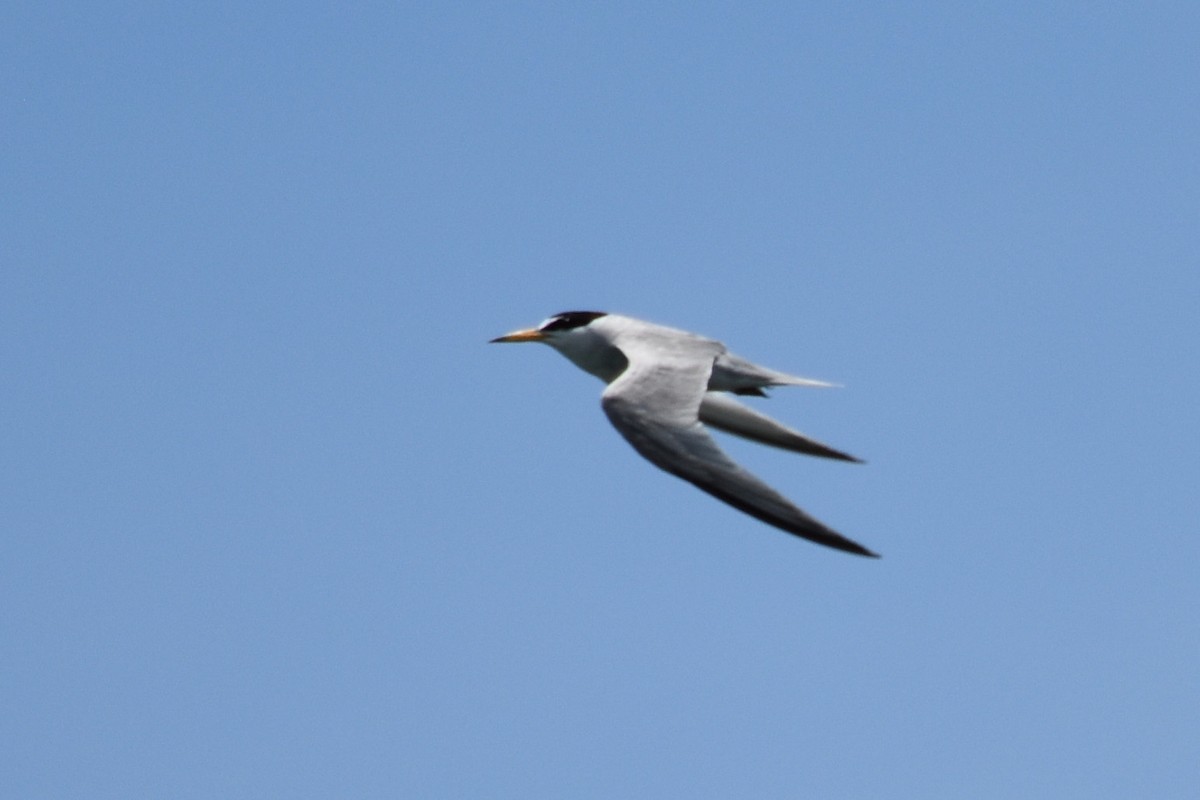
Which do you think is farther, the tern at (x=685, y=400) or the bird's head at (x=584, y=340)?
the bird's head at (x=584, y=340)

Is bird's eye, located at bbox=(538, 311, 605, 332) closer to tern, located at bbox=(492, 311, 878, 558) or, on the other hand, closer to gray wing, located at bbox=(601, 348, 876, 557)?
tern, located at bbox=(492, 311, 878, 558)

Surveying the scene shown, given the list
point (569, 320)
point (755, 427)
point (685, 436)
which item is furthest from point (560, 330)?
point (685, 436)

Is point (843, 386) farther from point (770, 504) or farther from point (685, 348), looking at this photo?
point (770, 504)

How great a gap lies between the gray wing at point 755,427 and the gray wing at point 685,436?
1.33 metres

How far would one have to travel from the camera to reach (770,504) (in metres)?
12.0

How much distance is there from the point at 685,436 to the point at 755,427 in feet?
12.4

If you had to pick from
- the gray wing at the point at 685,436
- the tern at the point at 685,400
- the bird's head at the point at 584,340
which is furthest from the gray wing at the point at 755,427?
the gray wing at the point at 685,436

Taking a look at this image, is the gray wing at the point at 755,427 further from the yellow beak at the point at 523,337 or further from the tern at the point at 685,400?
the yellow beak at the point at 523,337

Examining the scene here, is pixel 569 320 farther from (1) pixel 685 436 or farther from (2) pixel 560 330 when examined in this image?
(1) pixel 685 436

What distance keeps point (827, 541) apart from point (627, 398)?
309cm

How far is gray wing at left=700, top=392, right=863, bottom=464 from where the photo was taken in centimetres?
1655

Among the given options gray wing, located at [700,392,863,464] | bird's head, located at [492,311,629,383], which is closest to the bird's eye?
bird's head, located at [492,311,629,383]

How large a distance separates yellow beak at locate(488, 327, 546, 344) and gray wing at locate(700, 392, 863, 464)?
76.8 inches

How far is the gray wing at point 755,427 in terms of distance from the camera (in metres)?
16.5
